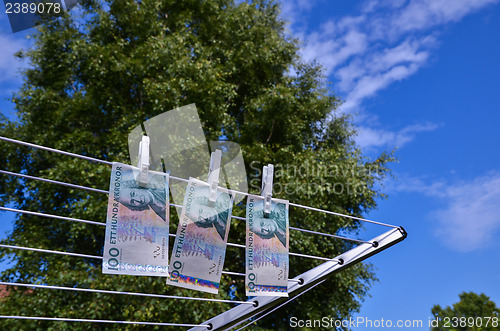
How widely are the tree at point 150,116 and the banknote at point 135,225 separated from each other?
3.94 m

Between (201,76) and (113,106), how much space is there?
1.81 metres

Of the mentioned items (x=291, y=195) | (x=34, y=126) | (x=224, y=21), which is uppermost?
(x=224, y=21)

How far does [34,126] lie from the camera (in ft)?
24.9

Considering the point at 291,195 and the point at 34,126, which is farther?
the point at 34,126

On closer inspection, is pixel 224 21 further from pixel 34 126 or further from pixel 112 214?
pixel 112 214

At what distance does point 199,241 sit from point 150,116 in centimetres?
568

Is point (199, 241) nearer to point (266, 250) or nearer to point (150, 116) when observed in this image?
point (266, 250)

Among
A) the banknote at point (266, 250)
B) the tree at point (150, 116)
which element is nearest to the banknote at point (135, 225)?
the banknote at point (266, 250)

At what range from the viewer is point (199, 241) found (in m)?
1.92

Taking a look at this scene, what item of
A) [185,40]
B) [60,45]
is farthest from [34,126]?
[185,40]

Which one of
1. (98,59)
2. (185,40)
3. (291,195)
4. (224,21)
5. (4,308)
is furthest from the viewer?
(224,21)

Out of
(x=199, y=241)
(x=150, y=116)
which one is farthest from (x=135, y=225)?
(x=150, y=116)

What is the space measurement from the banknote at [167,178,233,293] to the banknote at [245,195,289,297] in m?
0.16

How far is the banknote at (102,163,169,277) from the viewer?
1727 mm
